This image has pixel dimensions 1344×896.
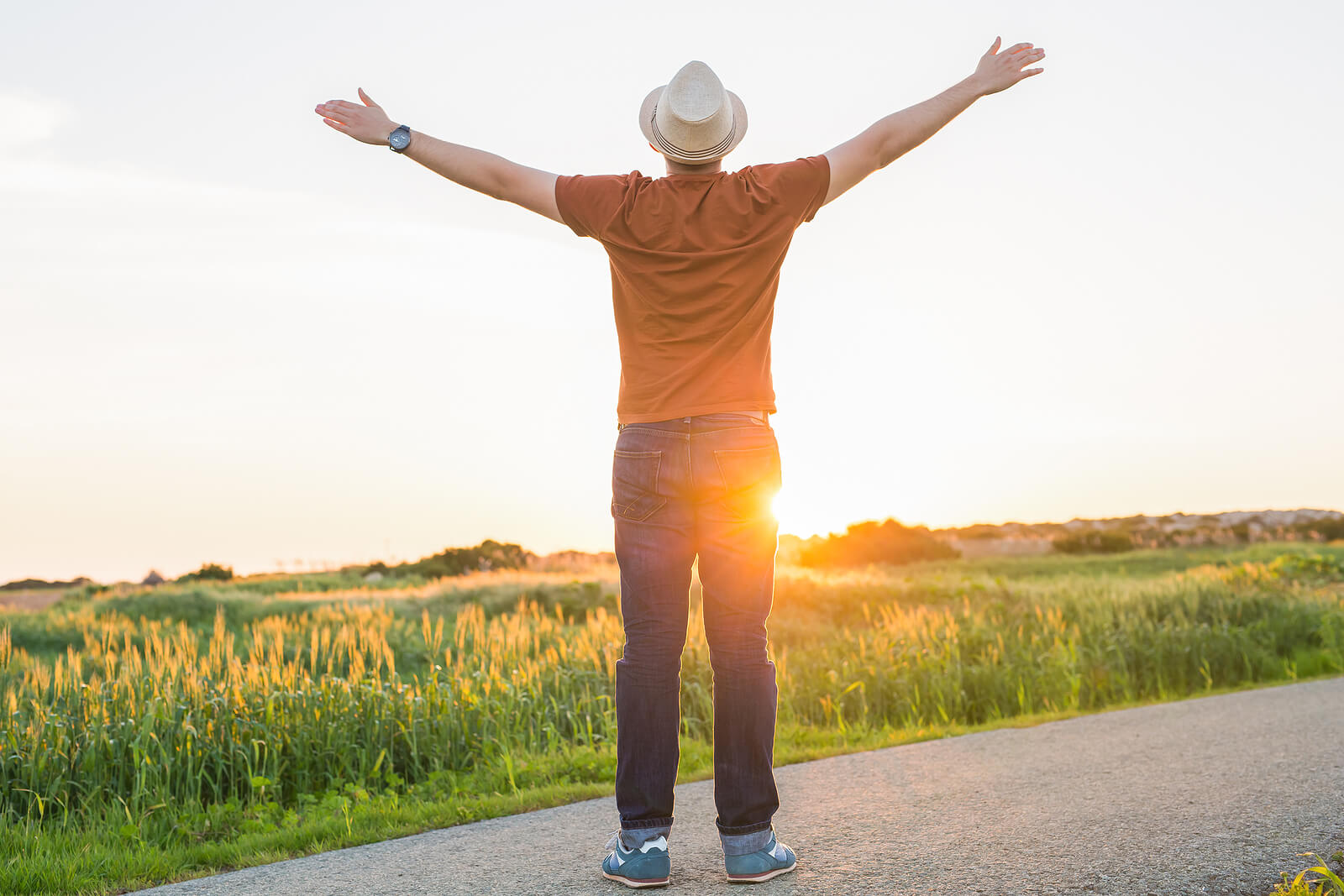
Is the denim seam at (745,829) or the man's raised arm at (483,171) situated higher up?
the man's raised arm at (483,171)

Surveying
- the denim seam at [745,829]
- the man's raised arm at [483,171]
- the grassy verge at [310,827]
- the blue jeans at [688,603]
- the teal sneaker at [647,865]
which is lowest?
the grassy verge at [310,827]

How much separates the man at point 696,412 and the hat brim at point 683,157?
2 cm

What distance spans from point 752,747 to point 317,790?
11.5 ft

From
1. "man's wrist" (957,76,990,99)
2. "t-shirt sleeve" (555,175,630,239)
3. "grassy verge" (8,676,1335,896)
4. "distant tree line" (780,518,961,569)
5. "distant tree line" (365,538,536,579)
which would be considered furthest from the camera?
"distant tree line" (780,518,961,569)

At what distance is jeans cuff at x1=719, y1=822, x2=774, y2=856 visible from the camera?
9.93 feet

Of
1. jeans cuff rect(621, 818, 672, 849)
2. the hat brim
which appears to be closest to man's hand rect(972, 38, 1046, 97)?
the hat brim

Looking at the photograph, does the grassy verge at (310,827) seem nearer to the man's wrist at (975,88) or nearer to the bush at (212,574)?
the man's wrist at (975,88)

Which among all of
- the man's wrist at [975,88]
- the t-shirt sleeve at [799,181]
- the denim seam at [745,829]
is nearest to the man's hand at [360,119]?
the t-shirt sleeve at [799,181]

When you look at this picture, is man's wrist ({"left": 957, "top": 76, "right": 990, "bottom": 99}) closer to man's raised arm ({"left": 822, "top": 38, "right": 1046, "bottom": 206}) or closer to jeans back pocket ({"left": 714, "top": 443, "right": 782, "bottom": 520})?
man's raised arm ({"left": 822, "top": 38, "right": 1046, "bottom": 206})

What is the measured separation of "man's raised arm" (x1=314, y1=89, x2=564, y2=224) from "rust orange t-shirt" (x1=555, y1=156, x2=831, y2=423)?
7 centimetres

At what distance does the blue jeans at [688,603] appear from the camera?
2963 millimetres

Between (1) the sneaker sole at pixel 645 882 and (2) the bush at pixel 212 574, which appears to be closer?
(1) the sneaker sole at pixel 645 882

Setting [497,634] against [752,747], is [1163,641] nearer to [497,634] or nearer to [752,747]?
[497,634]

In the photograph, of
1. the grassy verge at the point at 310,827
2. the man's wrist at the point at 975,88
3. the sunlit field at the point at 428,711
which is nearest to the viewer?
the man's wrist at the point at 975,88
